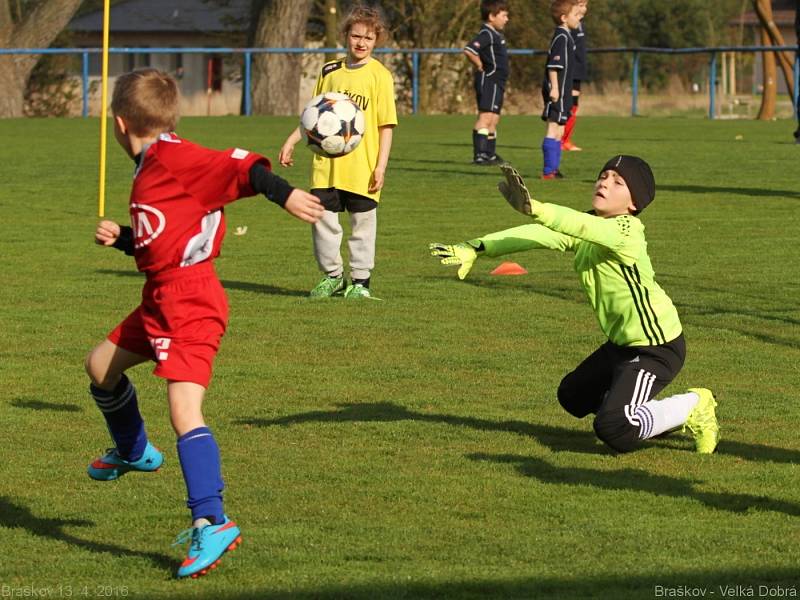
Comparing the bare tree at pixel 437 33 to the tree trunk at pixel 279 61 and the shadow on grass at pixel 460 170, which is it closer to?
the tree trunk at pixel 279 61

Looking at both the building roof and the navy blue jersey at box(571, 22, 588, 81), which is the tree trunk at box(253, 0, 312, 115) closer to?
the navy blue jersey at box(571, 22, 588, 81)

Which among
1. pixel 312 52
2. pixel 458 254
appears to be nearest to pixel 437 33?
pixel 312 52

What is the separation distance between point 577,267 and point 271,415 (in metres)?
1.61

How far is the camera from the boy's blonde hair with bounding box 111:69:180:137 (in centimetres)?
527

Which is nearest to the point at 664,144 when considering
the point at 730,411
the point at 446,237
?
the point at 446,237

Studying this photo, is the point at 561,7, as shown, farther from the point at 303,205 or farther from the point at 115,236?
the point at 303,205

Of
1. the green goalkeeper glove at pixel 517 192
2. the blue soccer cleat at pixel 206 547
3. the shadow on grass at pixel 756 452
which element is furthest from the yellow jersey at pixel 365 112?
the blue soccer cleat at pixel 206 547

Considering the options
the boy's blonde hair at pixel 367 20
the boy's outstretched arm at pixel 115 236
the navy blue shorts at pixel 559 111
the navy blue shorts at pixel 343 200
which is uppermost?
the boy's blonde hair at pixel 367 20

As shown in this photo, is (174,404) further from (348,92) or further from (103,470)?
(348,92)

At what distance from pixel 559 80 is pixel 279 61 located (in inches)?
733

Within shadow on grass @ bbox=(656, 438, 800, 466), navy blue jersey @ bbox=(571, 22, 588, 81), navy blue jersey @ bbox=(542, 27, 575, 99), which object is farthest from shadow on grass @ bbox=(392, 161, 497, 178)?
shadow on grass @ bbox=(656, 438, 800, 466)

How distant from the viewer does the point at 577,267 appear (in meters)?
6.70

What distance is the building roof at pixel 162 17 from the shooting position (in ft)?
219

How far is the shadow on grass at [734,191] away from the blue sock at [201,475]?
42.0ft
